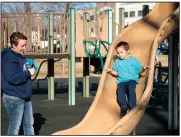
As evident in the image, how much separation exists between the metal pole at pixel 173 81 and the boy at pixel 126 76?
844 millimetres

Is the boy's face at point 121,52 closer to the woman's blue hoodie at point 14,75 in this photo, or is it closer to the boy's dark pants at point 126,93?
the boy's dark pants at point 126,93

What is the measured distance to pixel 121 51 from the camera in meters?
6.89

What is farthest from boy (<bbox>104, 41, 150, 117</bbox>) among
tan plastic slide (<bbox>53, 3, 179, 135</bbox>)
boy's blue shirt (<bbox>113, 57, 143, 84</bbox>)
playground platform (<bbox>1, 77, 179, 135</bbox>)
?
playground platform (<bbox>1, 77, 179, 135</bbox>)

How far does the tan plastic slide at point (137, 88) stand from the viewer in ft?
18.9

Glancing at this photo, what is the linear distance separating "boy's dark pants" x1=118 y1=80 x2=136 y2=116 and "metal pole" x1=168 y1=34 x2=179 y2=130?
3.44ft

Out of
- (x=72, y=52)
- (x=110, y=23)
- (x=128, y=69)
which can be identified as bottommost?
(x=128, y=69)

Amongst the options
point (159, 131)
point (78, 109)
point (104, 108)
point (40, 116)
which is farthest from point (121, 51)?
point (78, 109)

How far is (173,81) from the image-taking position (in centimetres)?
752

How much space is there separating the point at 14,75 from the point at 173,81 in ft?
11.4

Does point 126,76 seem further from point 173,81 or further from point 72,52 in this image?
point 72,52

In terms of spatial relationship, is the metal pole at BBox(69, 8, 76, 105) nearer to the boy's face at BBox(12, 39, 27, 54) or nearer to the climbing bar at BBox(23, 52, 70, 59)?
the climbing bar at BBox(23, 52, 70, 59)

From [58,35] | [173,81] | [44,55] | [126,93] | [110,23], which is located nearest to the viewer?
[126,93]

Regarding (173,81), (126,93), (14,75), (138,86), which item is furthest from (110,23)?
(14,75)

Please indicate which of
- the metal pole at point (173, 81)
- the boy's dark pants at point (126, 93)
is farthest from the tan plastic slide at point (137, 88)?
the metal pole at point (173, 81)
